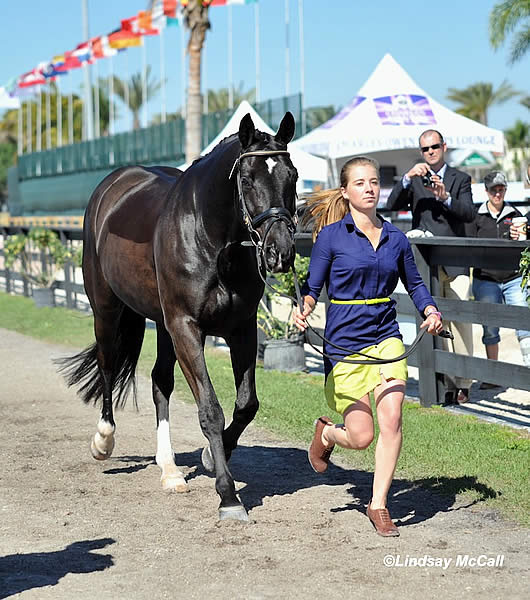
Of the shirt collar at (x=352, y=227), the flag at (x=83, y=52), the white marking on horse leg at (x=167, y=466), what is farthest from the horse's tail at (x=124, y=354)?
the flag at (x=83, y=52)

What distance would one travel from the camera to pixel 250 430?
7539 millimetres

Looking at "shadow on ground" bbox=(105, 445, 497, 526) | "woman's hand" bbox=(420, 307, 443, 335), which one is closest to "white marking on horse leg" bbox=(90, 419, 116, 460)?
"shadow on ground" bbox=(105, 445, 497, 526)

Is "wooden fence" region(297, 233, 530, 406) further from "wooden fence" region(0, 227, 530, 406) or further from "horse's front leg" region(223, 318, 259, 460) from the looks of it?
"horse's front leg" region(223, 318, 259, 460)

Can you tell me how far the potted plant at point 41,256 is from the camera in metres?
17.0

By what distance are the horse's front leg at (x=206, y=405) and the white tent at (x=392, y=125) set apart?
13004 millimetres

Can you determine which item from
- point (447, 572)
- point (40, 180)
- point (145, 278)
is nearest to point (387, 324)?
point (447, 572)

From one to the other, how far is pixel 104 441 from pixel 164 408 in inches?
18.6

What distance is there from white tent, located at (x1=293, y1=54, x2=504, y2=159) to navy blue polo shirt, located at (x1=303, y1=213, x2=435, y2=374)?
13321 mm

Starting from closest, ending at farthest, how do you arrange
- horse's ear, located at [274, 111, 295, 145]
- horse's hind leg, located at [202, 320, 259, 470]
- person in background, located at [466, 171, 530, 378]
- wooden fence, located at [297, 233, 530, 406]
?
1. horse's ear, located at [274, 111, 295, 145]
2. horse's hind leg, located at [202, 320, 259, 470]
3. wooden fence, located at [297, 233, 530, 406]
4. person in background, located at [466, 171, 530, 378]

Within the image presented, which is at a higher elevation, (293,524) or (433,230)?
(433,230)

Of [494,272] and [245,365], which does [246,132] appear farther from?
[494,272]

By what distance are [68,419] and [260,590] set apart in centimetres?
446

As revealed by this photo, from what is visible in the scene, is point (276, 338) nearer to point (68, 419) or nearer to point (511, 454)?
point (68, 419)

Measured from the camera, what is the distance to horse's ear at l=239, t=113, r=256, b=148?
4.85 meters
